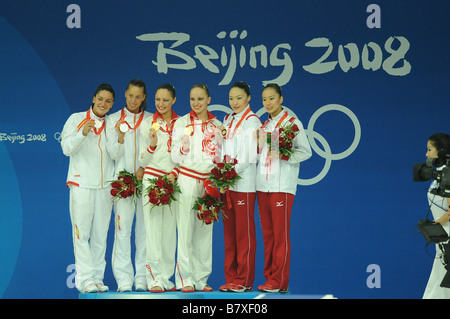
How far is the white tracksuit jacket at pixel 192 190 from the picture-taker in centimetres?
584

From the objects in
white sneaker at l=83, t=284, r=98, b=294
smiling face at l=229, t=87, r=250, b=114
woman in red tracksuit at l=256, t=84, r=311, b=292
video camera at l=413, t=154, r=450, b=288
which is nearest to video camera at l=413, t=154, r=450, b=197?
video camera at l=413, t=154, r=450, b=288

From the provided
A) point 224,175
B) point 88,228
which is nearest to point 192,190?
point 224,175

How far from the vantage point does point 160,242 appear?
5.93m

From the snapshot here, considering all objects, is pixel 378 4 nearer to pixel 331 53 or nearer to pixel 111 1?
pixel 331 53

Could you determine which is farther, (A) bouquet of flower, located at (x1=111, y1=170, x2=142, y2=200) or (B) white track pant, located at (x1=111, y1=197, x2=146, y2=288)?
(B) white track pant, located at (x1=111, y1=197, x2=146, y2=288)

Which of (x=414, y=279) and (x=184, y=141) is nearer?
(x=184, y=141)

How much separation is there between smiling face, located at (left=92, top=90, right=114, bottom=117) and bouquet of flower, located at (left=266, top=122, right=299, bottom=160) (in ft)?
4.90

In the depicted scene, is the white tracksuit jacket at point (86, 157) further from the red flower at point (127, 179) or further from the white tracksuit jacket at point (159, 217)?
the white tracksuit jacket at point (159, 217)

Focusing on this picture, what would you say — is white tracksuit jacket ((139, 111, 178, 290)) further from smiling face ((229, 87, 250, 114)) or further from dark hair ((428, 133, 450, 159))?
dark hair ((428, 133, 450, 159))

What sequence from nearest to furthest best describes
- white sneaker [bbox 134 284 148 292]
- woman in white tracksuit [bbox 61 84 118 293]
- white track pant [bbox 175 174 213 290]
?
white track pant [bbox 175 174 213 290] → woman in white tracksuit [bbox 61 84 118 293] → white sneaker [bbox 134 284 148 292]

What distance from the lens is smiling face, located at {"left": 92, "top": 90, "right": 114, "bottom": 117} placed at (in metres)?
6.07

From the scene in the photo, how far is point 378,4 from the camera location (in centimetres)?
695
